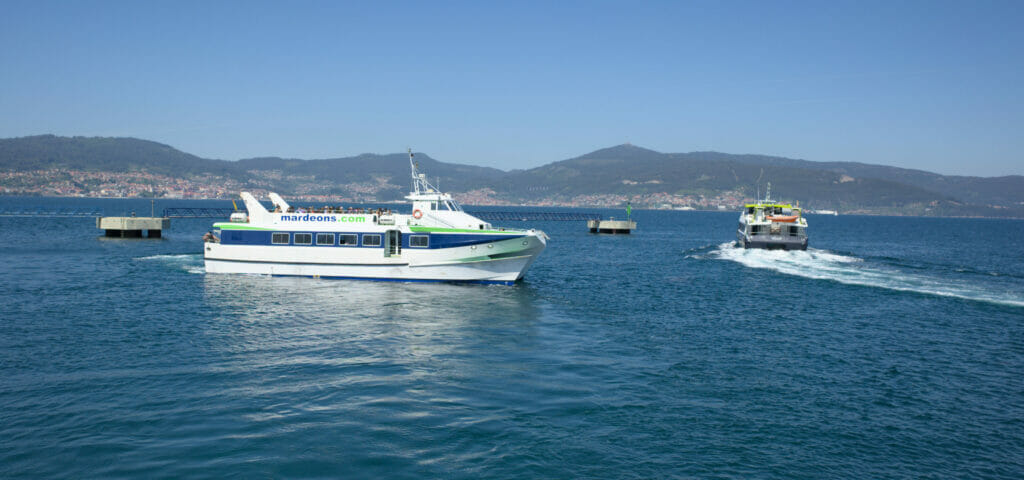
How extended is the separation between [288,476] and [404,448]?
7.93ft

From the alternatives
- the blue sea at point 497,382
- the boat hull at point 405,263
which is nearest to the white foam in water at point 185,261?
the boat hull at point 405,263

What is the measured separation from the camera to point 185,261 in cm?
4831

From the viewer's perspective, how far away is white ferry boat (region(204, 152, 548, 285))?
120ft

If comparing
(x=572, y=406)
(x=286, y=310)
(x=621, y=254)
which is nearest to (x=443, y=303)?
(x=286, y=310)

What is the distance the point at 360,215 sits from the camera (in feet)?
125

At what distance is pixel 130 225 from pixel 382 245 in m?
49.5

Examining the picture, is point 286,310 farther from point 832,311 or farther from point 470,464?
point 832,311

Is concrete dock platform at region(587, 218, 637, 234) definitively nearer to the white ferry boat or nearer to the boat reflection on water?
the white ferry boat

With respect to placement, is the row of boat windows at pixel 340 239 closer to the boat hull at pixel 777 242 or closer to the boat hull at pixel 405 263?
the boat hull at pixel 405 263

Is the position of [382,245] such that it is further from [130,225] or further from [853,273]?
[130,225]

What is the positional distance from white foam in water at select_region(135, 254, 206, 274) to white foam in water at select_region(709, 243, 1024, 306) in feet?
146

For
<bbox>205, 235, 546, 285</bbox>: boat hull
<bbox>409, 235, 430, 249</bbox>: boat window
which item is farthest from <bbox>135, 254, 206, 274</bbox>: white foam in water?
<bbox>409, 235, 430, 249</bbox>: boat window

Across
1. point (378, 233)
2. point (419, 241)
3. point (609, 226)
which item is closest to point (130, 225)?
point (378, 233)

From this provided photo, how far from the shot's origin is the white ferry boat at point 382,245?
36.7 m
